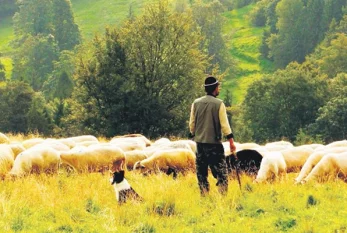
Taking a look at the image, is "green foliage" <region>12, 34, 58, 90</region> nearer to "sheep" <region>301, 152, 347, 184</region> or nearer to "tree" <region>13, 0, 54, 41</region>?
"tree" <region>13, 0, 54, 41</region>

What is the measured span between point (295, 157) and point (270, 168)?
10.2ft

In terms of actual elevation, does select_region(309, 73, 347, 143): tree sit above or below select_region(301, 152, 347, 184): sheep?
below

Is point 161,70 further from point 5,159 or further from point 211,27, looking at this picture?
point 211,27

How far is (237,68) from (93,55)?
76252 millimetres

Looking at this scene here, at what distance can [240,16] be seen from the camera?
163 m

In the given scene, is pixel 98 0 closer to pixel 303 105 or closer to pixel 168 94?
pixel 303 105

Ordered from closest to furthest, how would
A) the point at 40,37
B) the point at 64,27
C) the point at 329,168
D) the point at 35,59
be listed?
the point at 329,168 → the point at 35,59 → the point at 40,37 → the point at 64,27

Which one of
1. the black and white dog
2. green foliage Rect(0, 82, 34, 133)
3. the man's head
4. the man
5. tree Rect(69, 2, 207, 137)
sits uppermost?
the man's head

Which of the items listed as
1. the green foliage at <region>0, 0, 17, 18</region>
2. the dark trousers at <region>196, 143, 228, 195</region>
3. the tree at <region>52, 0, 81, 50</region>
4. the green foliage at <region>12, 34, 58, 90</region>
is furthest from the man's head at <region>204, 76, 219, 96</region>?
the green foliage at <region>0, 0, 17, 18</region>

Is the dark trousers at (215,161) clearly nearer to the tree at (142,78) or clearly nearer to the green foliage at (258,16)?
the tree at (142,78)

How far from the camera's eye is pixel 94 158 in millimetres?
16797

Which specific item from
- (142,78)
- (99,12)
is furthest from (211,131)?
(99,12)

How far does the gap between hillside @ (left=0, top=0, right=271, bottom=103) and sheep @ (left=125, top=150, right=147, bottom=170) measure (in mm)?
73440

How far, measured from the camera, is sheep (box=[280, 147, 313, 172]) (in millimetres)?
16812
